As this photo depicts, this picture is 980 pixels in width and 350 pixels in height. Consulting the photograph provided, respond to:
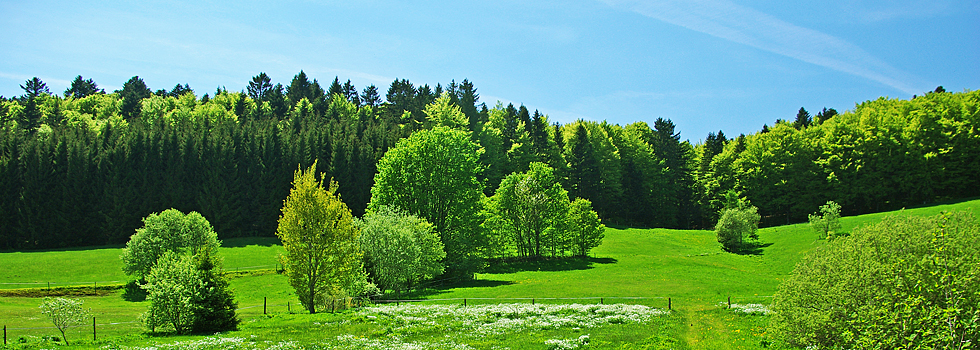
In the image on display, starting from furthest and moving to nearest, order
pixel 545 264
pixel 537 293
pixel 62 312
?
pixel 545 264 < pixel 537 293 < pixel 62 312

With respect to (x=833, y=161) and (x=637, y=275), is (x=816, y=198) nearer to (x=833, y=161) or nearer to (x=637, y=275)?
(x=833, y=161)

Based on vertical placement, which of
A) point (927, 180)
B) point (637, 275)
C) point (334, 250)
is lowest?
point (637, 275)

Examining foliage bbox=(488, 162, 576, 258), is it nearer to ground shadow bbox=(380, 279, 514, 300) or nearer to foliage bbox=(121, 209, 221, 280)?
ground shadow bbox=(380, 279, 514, 300)

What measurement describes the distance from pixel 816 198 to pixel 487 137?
6466 cm

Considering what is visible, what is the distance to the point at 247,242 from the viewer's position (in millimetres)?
90125

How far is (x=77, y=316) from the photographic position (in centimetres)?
2583

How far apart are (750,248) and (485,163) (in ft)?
153

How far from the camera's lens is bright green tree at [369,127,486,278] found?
58.4 m

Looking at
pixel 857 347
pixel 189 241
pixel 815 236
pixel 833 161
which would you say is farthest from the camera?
pixel 833 161

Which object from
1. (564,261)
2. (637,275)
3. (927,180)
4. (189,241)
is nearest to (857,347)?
(637,275)

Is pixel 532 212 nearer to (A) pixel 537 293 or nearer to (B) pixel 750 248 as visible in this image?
(A) pixel 537 293

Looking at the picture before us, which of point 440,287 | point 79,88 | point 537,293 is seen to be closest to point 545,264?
point 440,287

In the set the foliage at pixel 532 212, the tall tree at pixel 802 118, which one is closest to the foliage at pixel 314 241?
the foliage at pixel 532 212

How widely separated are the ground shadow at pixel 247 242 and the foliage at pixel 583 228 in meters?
52.5
